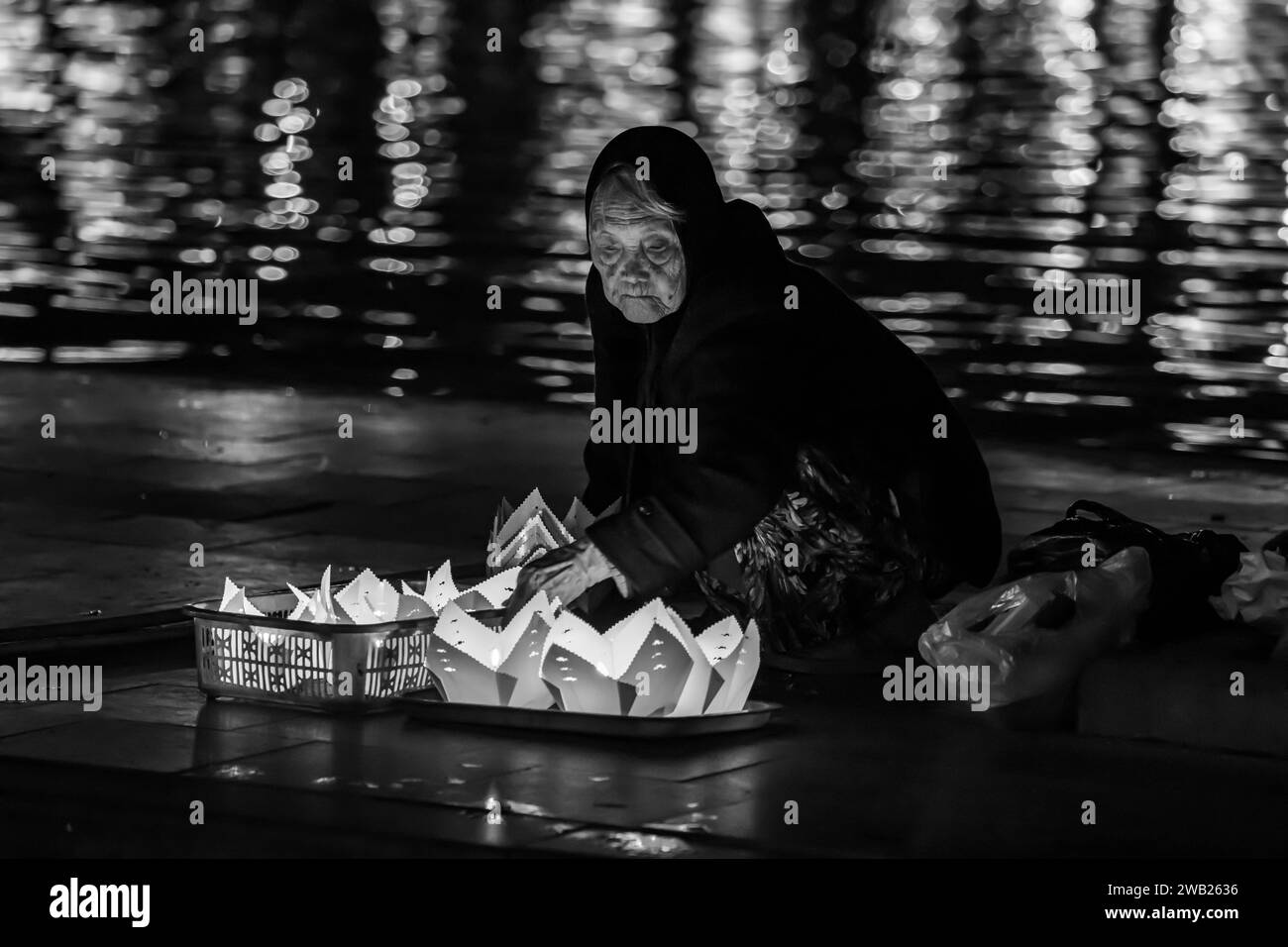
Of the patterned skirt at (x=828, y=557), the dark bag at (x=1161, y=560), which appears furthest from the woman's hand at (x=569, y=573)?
the dark bag at (x=1161, y=560)

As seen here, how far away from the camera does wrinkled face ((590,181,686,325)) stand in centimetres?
597

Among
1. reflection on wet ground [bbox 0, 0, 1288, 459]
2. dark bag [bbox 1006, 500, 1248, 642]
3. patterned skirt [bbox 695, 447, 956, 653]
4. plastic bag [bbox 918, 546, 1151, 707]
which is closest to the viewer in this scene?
plastic bag [bbox 918, 546, 1151, 707]

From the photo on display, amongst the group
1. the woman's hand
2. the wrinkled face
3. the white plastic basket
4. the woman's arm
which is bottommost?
the white plastic basket

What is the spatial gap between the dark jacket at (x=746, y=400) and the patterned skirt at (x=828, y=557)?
36mm

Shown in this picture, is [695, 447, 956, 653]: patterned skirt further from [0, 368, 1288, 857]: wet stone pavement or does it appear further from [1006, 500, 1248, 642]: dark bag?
[1006, 500, 1248, 642]: dark bag

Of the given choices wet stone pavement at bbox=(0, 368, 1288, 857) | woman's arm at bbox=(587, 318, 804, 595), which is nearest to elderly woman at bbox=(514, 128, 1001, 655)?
woman's arm at bbox=(587, 318, 804, 595)

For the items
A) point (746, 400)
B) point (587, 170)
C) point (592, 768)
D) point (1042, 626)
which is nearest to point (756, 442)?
point (746, 400)

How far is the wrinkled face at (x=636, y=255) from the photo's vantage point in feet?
19.6

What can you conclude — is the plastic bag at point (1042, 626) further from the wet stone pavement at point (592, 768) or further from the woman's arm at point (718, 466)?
the woman's arm at point (718, 466)

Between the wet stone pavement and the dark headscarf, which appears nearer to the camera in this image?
the wet stone pavement

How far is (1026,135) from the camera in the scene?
20.5 metres

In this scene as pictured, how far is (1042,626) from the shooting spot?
6.00 meters

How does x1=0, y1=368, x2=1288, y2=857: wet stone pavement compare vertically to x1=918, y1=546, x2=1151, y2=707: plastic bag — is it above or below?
below
